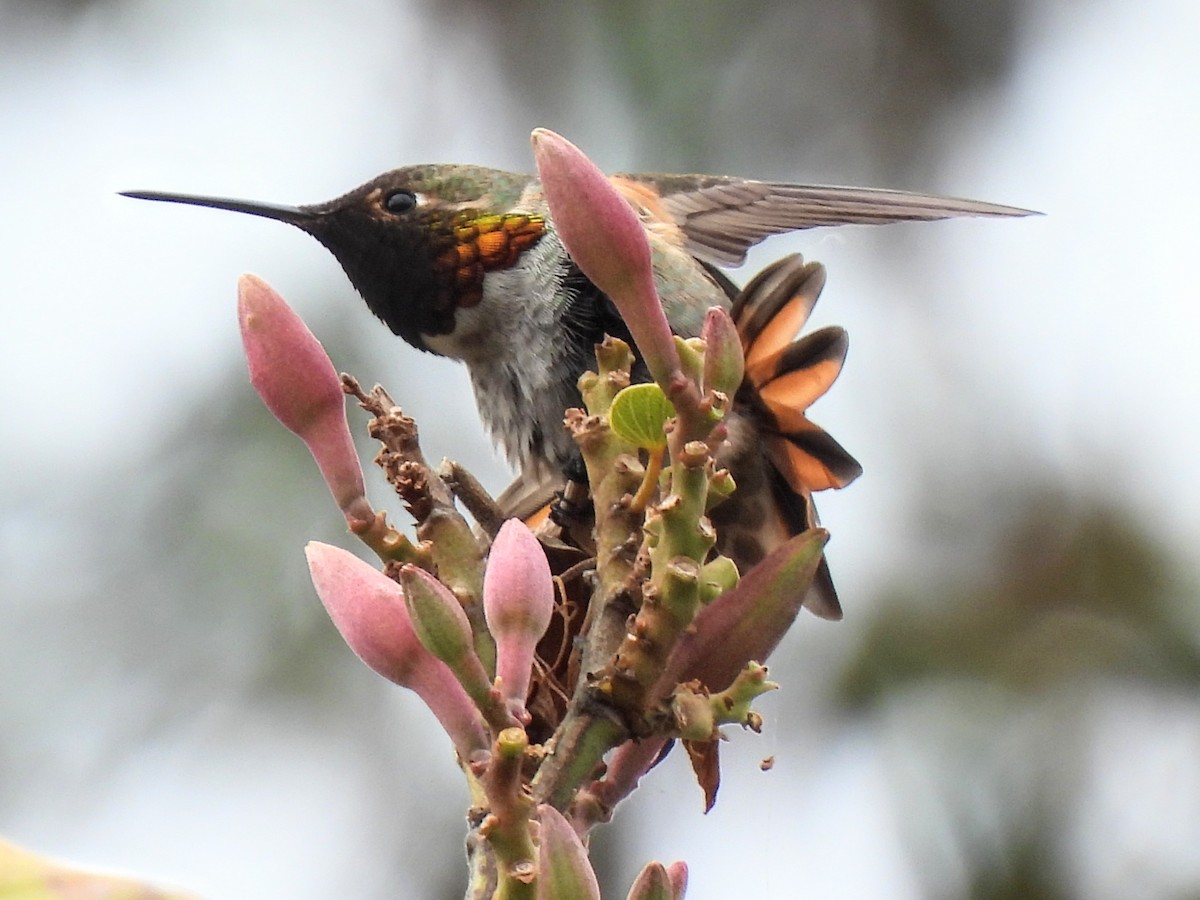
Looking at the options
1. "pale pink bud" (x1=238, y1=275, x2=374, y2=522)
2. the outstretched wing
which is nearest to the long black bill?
"pale pink bud" (x1=238, y1=275, x2=374, y2=522)

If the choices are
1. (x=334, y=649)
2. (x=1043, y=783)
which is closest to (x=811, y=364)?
(x=1043, y=783)

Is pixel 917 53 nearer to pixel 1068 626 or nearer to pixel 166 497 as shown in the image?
pixel 1068 626

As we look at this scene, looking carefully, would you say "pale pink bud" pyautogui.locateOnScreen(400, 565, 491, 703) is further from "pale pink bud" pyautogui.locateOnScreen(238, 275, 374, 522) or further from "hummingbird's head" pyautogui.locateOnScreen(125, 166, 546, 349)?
"hummingbird's head" pyautogui.locateOnScreen(125, 166, 546, 349)

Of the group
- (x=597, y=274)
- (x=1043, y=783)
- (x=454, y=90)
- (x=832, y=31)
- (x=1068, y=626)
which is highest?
(x=832, y=31)

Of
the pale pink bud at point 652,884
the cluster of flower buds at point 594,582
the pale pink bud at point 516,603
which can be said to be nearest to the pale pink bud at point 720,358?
the cluster of flower buds at point 594,582

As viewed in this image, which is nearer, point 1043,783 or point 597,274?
point 597,274
